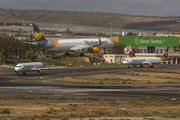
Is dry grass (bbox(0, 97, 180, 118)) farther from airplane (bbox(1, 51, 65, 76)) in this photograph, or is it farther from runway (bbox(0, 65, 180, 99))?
airplane (bbox(1, 51, 65, 76))

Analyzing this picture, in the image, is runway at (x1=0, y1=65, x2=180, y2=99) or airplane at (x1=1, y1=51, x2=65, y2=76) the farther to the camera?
airplane at (x1=1, y1=51, x2=65, y2=76)

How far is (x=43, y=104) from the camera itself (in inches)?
1366

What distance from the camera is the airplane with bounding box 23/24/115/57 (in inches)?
3696

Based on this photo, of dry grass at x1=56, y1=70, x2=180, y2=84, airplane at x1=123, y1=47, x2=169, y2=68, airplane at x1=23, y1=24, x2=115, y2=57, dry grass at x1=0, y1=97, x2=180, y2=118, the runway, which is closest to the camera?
dry grass at x1=0, y1=97, x2=180, y2=118

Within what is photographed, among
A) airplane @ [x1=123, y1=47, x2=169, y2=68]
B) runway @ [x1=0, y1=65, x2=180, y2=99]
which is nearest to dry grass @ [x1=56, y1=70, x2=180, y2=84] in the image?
runway @ [x1=0, y1=65, x2=180, y2=99]

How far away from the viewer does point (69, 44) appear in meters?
97.4

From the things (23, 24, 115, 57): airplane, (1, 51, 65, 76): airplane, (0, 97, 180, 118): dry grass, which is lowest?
(0, 97, 180, 118): dry grass

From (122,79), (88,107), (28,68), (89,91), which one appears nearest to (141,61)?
(122,79)

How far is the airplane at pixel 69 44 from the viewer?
3696 inches

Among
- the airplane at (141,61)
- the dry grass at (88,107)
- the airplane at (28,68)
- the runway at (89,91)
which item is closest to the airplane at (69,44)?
the airplane at (28,68)

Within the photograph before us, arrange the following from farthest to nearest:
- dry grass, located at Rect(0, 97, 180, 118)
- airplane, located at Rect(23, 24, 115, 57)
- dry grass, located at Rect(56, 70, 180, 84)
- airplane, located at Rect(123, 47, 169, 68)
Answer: airplane, located at Rect(123, 47, 169, 68), airplane, located at Rect(23, 24, 115, 57), dry grass, located at Rect(56, 70, 180, 84), dry grass, located at Rect(0, 97, 180, 118)

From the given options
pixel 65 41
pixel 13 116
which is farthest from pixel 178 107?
pixel 65 41

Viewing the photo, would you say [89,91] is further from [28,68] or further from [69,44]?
[69,44]

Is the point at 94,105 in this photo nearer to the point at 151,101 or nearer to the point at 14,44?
the point at 151,101
